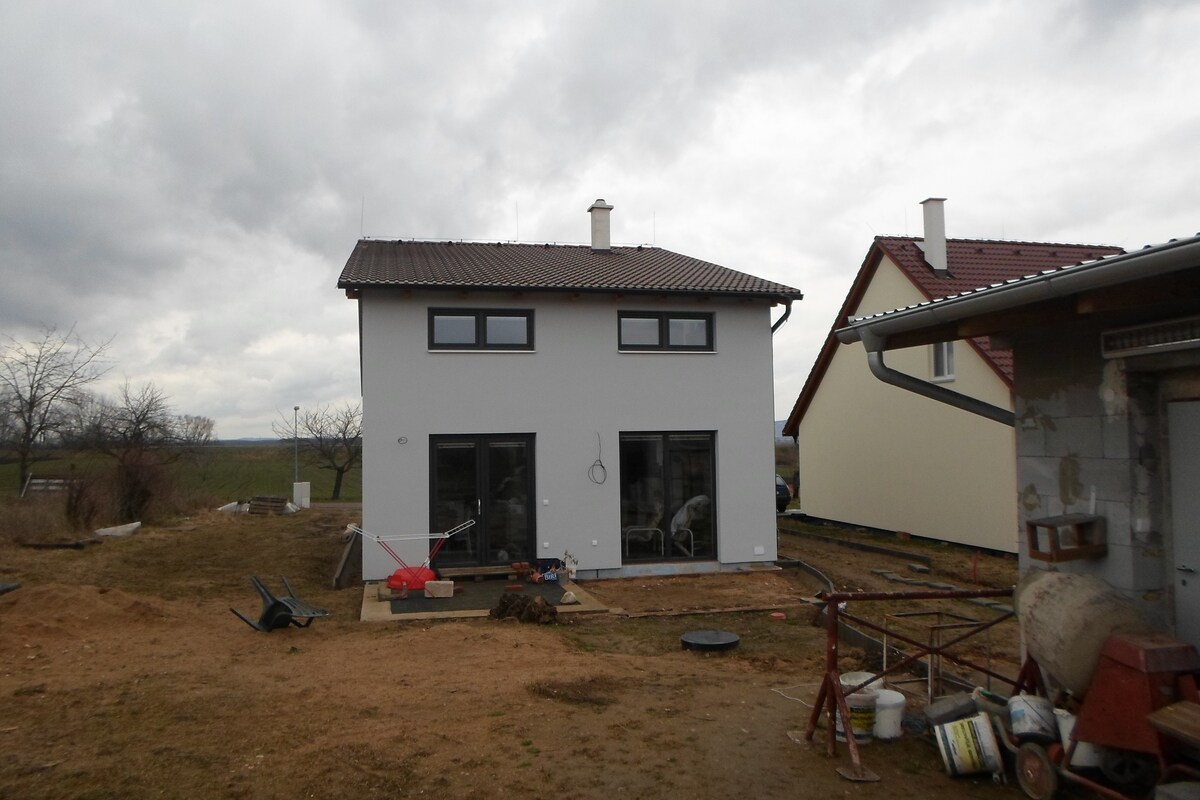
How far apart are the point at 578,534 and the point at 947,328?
27.7 feet

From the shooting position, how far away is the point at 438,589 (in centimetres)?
1159

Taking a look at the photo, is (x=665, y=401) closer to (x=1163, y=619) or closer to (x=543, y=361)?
(x=543, y=361)

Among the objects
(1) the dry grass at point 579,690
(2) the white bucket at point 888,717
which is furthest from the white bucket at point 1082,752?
(1) the dry grass at point 579,690

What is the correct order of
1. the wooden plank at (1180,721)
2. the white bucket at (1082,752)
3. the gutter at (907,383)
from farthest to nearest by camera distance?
the gutter at (907,383) → the white bucket at (1082,752) → the wooden plank at (1180,721)

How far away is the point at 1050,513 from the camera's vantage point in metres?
5.69

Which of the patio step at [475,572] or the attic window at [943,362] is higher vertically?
the attic window at [943,362]

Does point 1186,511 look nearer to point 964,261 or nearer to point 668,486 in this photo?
point 668,486

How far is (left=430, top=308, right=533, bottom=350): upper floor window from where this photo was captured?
1335 centimetres

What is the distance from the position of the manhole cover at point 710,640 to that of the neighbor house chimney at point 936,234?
41.2 feet

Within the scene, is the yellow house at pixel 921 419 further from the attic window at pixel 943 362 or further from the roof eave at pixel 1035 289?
the roof eave at pixel 1035 289

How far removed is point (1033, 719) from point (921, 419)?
14029mm

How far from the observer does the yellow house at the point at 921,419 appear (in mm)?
16234

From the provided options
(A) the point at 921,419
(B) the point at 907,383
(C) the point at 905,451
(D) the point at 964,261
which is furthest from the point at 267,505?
(B) the point at 907,383

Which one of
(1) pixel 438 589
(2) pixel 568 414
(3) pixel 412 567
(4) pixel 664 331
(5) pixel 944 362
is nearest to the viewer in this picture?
(1) pixel 438 589
